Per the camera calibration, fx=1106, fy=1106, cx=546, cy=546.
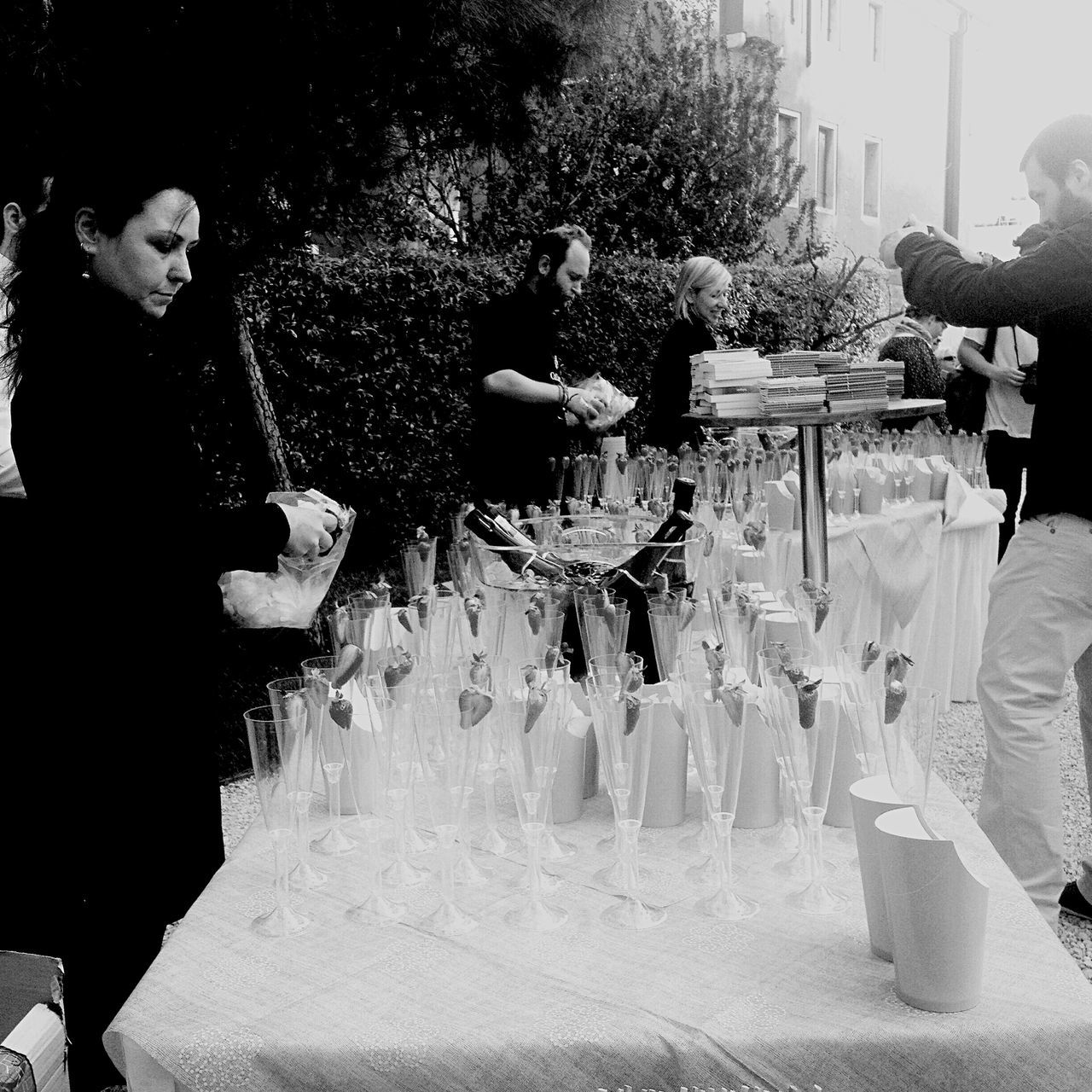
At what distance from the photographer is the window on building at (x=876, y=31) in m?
19.1

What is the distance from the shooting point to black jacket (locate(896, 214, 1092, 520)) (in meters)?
2.20

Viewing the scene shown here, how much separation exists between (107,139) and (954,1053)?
1.65m

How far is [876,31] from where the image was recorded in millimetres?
19312

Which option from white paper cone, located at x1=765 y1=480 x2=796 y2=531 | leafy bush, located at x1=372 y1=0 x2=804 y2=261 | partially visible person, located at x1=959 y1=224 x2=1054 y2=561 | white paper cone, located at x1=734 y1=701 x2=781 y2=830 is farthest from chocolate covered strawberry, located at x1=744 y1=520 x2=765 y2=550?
leafy bush, located at x1=372 y1=0 x2=804 y2=261

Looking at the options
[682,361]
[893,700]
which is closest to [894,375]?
[682,361]

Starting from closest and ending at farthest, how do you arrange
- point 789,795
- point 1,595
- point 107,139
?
point 789,795 < point 107,139 < point 1,595

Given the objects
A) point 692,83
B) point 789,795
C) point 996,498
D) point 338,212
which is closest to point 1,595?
point 789,795

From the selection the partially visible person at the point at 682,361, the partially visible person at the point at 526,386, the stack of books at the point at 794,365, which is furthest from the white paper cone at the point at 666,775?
the partially visible person at the point at 682,361

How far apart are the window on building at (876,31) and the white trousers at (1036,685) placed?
19429mm

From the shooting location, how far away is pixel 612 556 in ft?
7.71

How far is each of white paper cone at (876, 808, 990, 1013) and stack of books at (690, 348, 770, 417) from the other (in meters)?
2.37

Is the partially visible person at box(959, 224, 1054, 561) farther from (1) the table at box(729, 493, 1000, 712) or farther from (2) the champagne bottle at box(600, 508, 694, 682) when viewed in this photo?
(2) the champagne bottle at box(600, 508, 694, 682)

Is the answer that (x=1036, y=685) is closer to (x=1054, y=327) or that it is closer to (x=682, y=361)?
(x=1054, y=327)

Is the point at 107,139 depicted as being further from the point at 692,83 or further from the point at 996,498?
the point at 692,83
